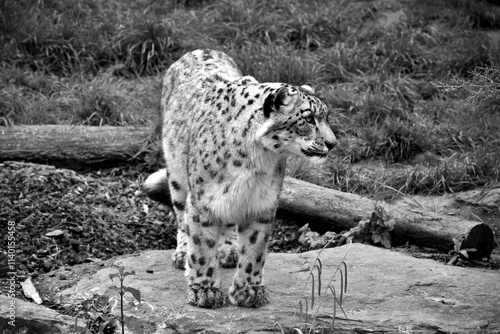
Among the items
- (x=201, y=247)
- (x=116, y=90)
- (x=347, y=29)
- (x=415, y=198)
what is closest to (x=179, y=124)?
(x=201, y=247)

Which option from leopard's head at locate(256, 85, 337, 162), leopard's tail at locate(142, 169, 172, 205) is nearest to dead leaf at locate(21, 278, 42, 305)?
leopard's tail at locate(142, 169, 172, 205)

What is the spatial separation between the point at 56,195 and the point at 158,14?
5.28m

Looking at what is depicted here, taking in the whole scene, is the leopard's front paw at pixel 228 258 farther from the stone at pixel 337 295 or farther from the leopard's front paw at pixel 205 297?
the leopard's front paw at pixel 205 297

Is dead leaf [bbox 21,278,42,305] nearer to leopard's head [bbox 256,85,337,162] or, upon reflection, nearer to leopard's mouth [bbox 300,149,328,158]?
leopard's head [bbox 256,85,337,162]

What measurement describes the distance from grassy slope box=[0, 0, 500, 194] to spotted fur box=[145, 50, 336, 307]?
3.32 m

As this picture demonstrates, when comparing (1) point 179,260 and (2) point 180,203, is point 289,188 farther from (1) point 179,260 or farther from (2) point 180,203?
(1) point 179,260

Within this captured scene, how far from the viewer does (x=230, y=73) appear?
7.96 meters

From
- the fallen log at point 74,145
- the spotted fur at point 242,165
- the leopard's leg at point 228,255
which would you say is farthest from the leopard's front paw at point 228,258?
the fallen log at point 74,145

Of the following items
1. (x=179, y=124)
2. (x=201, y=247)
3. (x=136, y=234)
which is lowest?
(x=136, y=234)

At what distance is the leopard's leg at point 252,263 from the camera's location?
6.71 m

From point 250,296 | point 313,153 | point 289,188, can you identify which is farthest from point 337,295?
point 289,188

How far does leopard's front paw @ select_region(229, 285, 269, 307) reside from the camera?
264 inches

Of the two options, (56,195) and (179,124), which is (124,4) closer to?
(56,195)

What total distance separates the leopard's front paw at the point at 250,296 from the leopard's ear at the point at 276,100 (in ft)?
4.54
